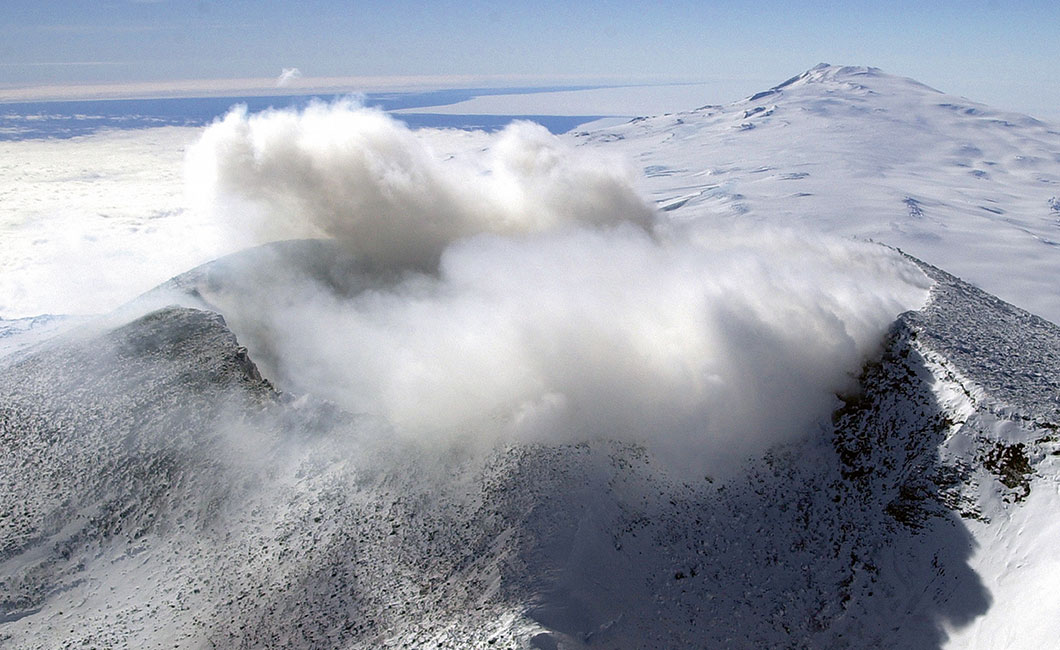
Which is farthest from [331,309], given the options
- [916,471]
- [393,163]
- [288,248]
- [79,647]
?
[916,471]

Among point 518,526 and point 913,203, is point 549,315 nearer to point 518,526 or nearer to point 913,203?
point 518,526

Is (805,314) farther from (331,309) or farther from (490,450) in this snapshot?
(331,309)

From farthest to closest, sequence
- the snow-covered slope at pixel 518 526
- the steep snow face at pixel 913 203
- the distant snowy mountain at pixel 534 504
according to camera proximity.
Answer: the steep snow face at pixel 913 203 → the distant snowy mountain at pixel 534 504 → the snow-covered slope at pixel 518 526

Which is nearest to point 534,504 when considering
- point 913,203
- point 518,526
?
point 518,526

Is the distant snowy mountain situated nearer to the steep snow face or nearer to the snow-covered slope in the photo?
the snow-covered slope

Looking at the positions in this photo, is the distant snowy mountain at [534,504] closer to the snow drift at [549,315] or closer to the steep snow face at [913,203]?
the snow drift at [549,315]

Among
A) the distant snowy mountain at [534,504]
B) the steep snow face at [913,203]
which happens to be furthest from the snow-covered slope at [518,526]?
the steep snow face at [913,203]
